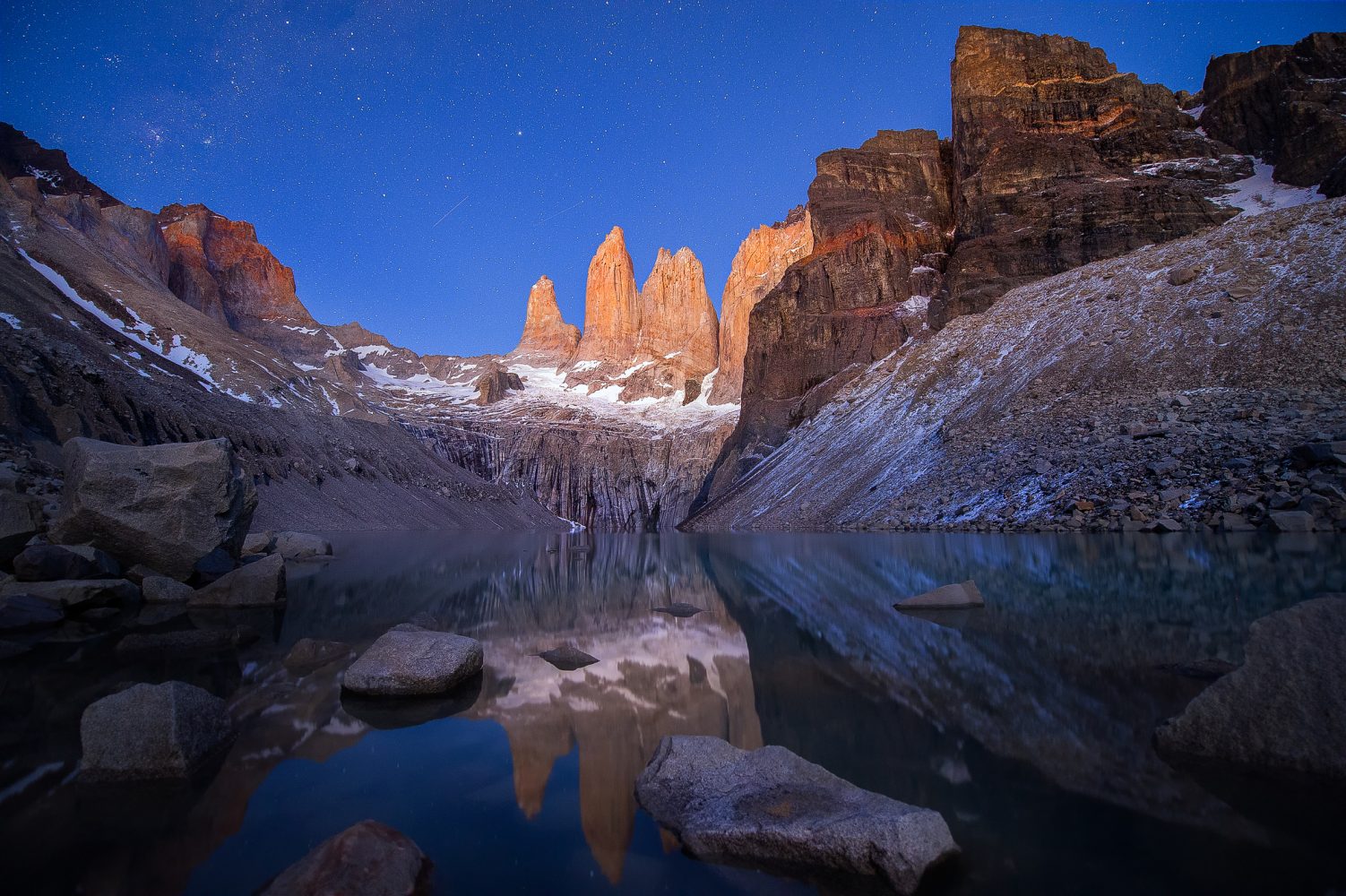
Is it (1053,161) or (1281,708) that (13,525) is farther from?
(1053,161)

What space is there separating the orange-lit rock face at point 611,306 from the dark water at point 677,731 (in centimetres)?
16061

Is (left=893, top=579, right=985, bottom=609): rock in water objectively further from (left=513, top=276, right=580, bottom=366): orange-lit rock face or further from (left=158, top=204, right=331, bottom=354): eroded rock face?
(left=513, top=276, right=580, bottom=366): orange-lit rock face

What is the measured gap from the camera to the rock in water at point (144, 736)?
4.68 metres

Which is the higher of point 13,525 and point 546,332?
point 546,332

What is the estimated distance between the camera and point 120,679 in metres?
7.27

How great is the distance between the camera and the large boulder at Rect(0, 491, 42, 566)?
11.9 m

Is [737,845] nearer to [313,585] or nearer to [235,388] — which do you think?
[313,585]

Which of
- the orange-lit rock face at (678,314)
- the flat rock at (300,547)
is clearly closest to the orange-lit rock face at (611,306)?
the orange-lit rock face at (678,314)

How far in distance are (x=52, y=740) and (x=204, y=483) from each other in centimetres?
1081

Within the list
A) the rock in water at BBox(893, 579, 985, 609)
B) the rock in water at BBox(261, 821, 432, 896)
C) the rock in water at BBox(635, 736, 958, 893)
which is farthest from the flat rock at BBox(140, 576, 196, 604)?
the rock in water at BBox(893, 579, 985, 609)

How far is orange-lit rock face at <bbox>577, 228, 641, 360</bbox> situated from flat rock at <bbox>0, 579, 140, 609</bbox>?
157333 mm

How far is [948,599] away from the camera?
34.6 feet

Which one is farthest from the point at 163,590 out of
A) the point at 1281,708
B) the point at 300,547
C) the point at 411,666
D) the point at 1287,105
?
the point at 1287,105

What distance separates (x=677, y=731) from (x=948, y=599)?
672 centimetres
